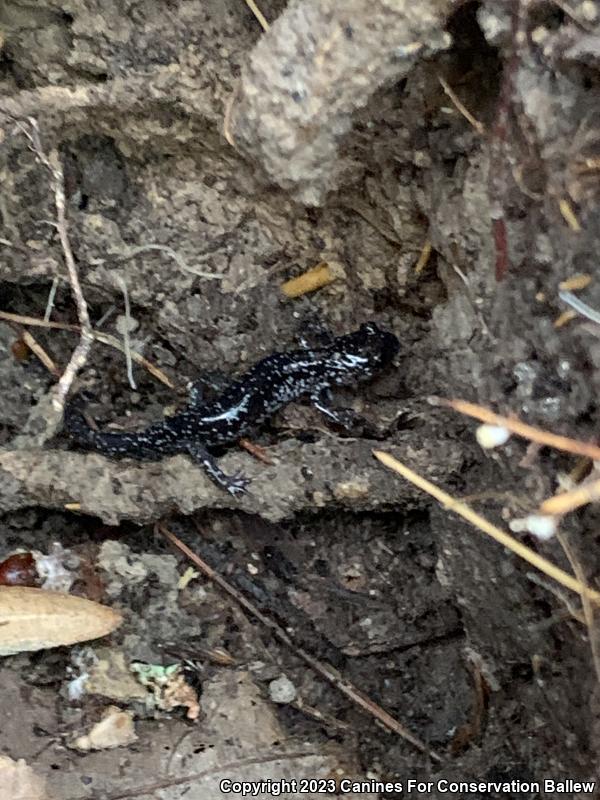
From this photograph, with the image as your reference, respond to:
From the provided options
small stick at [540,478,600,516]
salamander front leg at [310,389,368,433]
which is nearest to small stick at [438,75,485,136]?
small stick at [540,478,600,516]

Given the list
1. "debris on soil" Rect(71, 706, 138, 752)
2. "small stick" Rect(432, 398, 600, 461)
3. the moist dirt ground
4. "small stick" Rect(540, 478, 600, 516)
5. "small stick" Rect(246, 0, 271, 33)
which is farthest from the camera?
"debris on soil" Rect(71, 706, 138, 752)

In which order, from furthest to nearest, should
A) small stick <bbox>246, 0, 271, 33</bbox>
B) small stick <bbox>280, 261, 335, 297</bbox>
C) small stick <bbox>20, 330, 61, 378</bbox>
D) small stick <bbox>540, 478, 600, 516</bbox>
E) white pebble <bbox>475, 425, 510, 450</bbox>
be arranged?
small stick <bbox>20, 330, 61, 378</bbox>
small stick <bbox>280, 261, 335, 297</bbox>
small stick <bbox>246, 0, 271, 33</bbox>
white pebble <bbox>475, 425, 510, 450</bbox>
small stick <bbox>540, 478, 600, 516</bbox>

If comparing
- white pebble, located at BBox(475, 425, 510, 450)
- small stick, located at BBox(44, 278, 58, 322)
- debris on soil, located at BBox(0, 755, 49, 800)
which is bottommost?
debris on soil, located at BBox(0, 755, 49, 800)

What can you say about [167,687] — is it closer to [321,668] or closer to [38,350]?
[321,668]

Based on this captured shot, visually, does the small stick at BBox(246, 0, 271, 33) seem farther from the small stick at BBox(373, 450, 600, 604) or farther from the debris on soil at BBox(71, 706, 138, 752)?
the debris on soil at BBox(71, 706, 138, 752)

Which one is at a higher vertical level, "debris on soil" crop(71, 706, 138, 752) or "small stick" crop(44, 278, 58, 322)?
"small stick" crop(44, 278, 58, 322)

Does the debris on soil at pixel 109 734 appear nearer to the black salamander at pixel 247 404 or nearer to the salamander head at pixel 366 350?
the black salamander at pixel 247 404

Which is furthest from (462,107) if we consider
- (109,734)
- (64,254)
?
(109,734)
